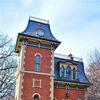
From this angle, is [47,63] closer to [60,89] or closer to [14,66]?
[60,89]

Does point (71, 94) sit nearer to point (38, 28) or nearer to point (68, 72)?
point (68, 72)

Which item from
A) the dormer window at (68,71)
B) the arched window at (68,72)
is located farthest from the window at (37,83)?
the arched window at (68,72)

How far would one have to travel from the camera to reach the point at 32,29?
25.8 metres

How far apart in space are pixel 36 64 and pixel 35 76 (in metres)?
1.57

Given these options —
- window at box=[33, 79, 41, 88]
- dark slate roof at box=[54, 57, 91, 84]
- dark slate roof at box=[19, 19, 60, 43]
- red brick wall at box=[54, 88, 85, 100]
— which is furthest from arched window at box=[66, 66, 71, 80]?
window at box=[33, 79, 41, 88]

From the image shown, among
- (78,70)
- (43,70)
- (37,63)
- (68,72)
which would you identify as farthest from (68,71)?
(37,63)

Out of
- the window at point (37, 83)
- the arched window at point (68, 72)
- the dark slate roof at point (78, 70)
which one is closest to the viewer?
the window at point (37, 83)

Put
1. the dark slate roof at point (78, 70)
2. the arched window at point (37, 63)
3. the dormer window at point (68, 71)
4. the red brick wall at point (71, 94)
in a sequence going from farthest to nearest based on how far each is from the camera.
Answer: the dormer window at point (68, 71) < the dark slate roof at point (78, 70) < the red brick wall at point (71, 94) < the arched window at point (37, 63)

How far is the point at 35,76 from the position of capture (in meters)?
23.4

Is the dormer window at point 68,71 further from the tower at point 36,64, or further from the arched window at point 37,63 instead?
the arched window at point 37,63

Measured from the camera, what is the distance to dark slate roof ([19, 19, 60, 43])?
82.2 ft

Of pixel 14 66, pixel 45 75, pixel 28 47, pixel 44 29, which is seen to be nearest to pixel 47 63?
pixel 45 75

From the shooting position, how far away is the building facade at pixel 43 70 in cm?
2294

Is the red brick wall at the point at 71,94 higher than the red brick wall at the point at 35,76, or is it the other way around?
the red brick wall at the point at 35,76
